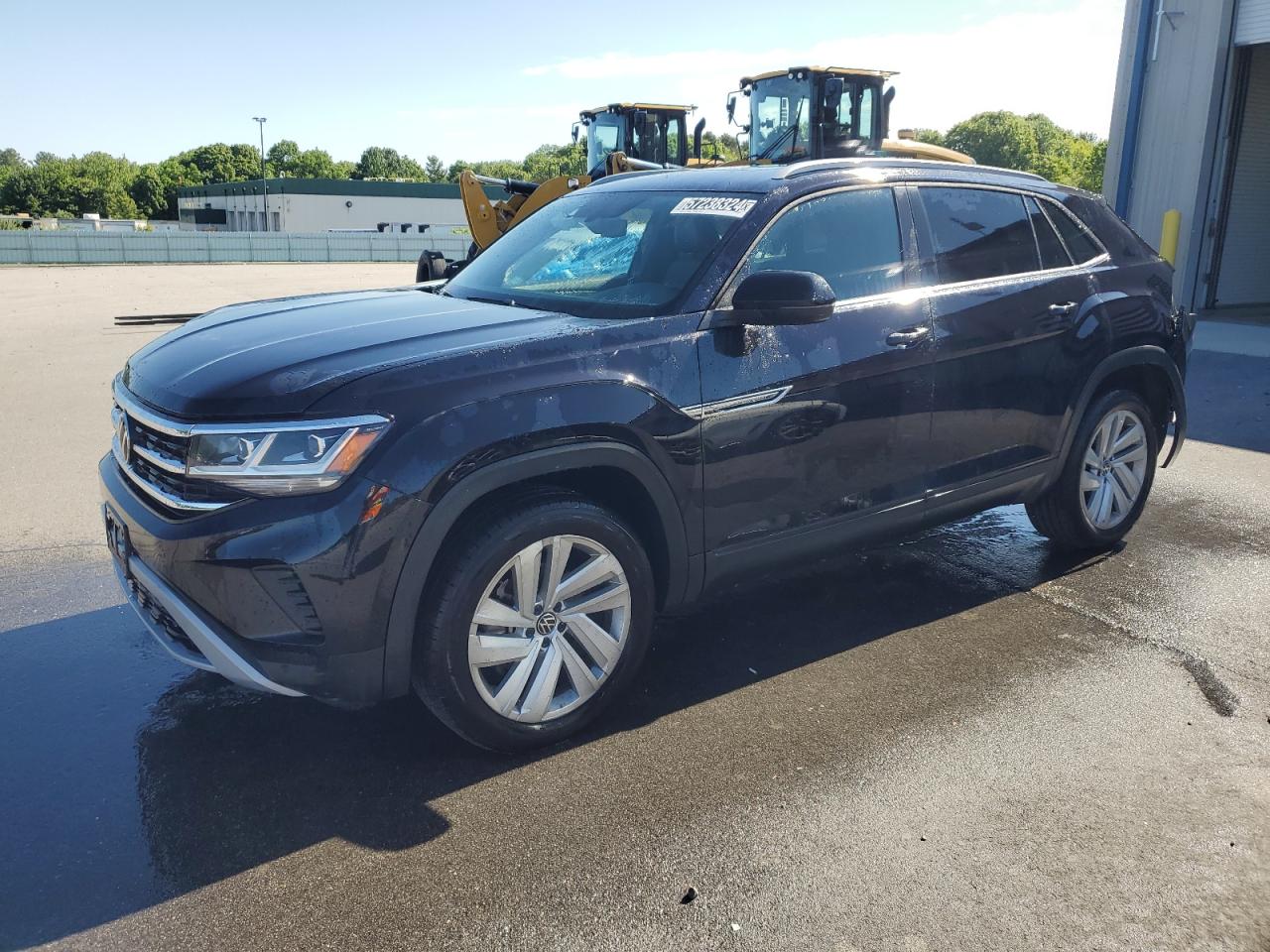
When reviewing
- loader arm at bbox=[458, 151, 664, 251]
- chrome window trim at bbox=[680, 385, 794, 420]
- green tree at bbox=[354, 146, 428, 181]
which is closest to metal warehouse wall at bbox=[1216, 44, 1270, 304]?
loader arm at bbox=[458, 151, 664, 251]

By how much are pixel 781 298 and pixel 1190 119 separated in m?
14.1

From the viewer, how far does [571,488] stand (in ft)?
11.5

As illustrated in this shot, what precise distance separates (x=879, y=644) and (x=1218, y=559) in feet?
7.27

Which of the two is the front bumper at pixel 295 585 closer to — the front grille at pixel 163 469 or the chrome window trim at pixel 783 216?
the front grille at pixel 163 469

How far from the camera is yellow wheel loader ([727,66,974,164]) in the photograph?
15180mm

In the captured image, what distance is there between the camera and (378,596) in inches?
118

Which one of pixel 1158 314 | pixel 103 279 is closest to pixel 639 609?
pixel 1158 314

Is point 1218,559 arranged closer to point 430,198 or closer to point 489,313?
point 489,313

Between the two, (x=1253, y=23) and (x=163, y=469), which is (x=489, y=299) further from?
(x=1253, y=23)

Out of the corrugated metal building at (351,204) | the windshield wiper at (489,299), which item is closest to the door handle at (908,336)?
the windshield wiper at (489,299)

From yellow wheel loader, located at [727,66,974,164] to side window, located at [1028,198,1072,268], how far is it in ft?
34.0

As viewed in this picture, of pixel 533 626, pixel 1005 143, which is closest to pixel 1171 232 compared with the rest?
pixel 533 626

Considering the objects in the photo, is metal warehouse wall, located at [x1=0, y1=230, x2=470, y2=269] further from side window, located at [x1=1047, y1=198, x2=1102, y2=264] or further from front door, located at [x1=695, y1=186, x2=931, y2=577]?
front door, located at [x1=695, y1=186, x2=931, y2=577]

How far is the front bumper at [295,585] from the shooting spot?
294 centimetres
